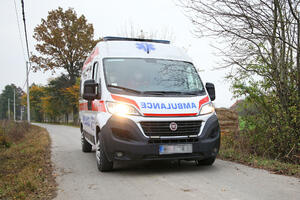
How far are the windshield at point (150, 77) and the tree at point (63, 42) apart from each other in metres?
29.2

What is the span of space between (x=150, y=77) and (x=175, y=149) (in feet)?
5.18

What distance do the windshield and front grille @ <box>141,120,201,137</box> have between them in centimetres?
66

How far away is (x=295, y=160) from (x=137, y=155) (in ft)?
11.6

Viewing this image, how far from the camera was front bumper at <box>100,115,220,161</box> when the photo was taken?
551 cm

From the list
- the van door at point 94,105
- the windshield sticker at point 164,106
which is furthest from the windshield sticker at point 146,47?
the windshield sticker at point 164,106

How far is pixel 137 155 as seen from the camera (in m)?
5.52

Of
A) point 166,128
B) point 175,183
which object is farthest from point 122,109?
point 175,183

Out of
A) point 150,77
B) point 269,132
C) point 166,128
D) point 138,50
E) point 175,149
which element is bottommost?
point 175,149

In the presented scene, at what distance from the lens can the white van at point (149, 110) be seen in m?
5.57

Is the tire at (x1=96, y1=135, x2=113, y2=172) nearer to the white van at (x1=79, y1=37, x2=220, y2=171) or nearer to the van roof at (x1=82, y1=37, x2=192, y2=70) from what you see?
the white van at (x1=79, y1=37, x2=220, y2=171)

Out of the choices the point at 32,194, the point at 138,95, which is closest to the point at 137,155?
the point at 138,95

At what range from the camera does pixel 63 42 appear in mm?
34750

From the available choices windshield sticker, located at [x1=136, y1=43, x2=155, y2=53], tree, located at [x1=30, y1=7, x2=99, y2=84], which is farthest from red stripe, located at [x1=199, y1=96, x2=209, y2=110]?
tree, located at [x1=30, y1=7, x2=99, y2=84]

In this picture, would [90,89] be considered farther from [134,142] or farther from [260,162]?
[260,162]
